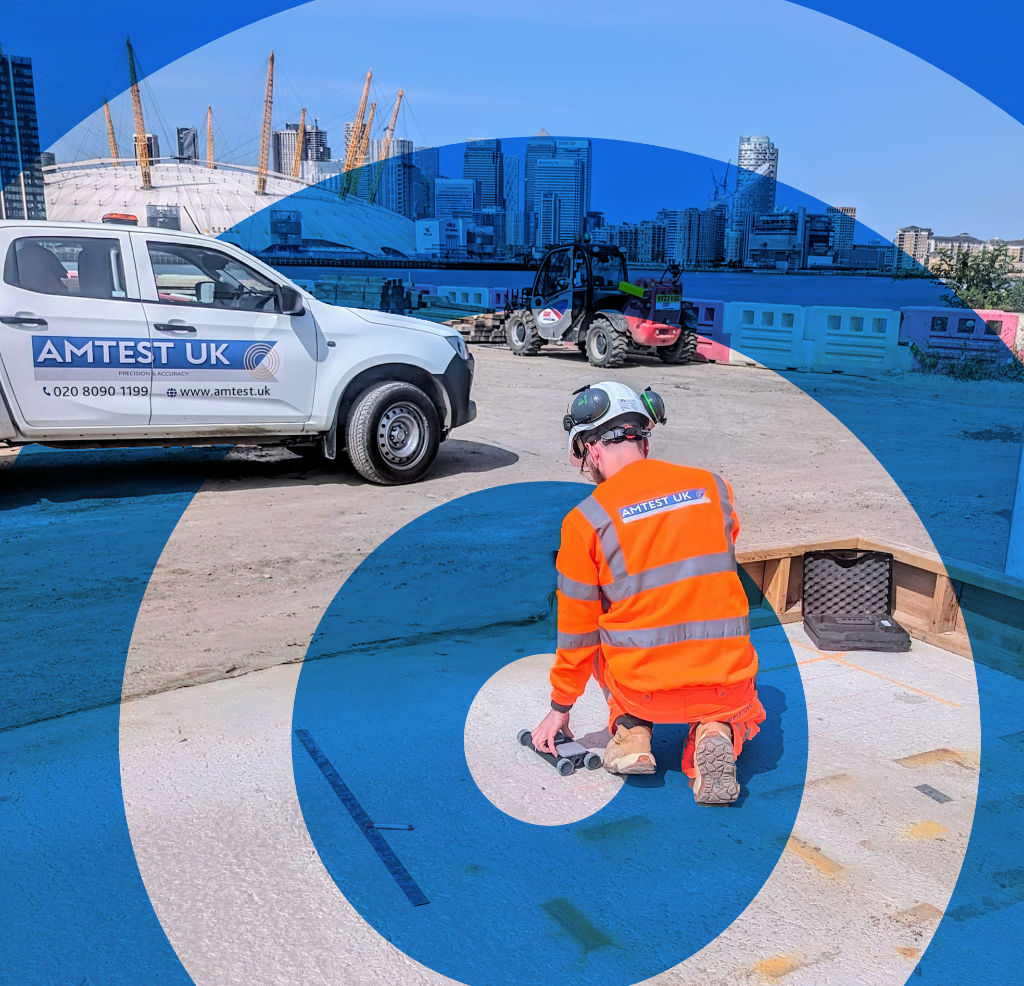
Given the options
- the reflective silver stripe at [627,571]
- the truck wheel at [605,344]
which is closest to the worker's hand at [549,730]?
the reflective silver stripe at [627,571]

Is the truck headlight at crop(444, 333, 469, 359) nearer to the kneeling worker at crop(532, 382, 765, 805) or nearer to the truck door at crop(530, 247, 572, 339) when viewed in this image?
the kneeling worker at crop(532, 382, 765, 805)

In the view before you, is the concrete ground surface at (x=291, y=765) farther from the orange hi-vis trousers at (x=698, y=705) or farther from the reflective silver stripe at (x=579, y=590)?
the reflective silver stripe at (x=579, y=590)

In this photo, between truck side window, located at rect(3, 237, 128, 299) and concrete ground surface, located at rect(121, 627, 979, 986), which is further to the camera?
truck side window, located at rect(3, 237, 128, 299)

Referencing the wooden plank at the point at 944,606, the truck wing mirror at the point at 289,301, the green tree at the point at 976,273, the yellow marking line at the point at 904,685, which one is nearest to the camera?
the yellow marking line at the point at 904,685

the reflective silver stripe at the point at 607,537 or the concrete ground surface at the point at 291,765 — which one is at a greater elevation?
the reflective silver stripe at the point at 607,537

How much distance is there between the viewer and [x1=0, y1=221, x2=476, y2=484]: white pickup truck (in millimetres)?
7129

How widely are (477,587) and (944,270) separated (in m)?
24.7

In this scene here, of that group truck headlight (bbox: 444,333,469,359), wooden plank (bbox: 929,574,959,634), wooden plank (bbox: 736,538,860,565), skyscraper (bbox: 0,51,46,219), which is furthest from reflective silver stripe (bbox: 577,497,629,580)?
skyscraper (bbox: 0,51,46,219)

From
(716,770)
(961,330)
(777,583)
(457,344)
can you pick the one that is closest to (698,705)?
(716,770)

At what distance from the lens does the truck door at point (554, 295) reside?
20.5 m

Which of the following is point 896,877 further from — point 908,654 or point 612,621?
point 908,654

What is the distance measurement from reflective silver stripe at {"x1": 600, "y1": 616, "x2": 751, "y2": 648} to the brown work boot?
14.7 inches

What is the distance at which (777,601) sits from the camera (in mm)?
5117
